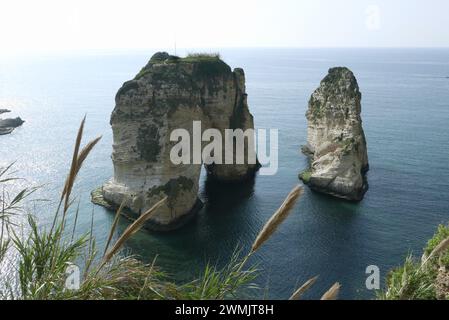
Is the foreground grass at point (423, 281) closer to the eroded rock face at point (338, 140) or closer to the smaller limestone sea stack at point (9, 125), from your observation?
the eroded rock face at point (338, 140)

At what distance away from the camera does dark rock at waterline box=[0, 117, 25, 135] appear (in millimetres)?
82137

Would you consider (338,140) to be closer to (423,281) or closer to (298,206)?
(298,206)

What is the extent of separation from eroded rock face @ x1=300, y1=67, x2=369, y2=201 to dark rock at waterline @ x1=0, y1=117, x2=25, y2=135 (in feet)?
190

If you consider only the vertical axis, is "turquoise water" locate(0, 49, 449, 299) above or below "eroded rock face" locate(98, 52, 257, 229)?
below

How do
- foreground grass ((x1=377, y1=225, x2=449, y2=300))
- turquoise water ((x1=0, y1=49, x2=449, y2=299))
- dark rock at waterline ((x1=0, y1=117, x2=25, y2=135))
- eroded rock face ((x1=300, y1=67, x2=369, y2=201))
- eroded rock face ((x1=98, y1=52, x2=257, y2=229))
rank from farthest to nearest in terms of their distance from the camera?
1. dark rock at waterline ((x1=0, y1=117, x2=25, y2=135))
2. eroded rock face ((x1=300, y1=67, x2=369, y2=201))
3. eroded rock face ((x1=98, y1=52, x2=257, y2=229))
4. turquoise water ((x1=0, y1=49, x2=449, y2=299))
5. foreground grass ((x1=377, y1=225, x2=449, y2=300))

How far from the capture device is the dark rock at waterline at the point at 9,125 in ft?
269

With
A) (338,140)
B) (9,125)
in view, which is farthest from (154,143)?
(9,125)

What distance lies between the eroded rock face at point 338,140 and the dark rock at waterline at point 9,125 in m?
57.8

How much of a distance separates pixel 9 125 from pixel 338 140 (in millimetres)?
66365

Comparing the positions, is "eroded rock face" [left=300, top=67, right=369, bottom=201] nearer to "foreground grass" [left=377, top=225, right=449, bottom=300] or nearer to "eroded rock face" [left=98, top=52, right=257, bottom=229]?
"eroded rock face" [left=98, top=52, right=257, bottom=229]

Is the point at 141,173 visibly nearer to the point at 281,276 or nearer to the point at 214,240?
the point at 214,240

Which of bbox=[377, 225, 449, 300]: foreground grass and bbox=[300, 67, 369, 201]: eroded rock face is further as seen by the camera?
bbox=[300, 67, 369, 201]: eroded rock face

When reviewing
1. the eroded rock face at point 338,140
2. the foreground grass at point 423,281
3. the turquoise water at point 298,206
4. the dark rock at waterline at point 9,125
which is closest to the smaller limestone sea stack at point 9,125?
the dark rock at waterline at point 9,125

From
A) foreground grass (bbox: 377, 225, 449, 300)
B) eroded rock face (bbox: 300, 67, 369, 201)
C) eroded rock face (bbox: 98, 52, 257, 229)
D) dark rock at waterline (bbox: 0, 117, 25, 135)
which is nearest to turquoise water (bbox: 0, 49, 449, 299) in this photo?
eroded rock face (bbox: 300, 67, 369, 201)
